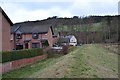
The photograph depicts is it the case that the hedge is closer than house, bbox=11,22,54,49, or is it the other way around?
the hedge

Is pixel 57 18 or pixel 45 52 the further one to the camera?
pixel 57 18

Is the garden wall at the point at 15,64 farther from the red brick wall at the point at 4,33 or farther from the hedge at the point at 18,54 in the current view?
the red brick wall at the point at 4,33

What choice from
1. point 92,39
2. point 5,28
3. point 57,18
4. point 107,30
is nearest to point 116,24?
point 107,30

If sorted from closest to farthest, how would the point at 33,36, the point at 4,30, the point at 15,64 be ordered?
the point at 15,64, the point at 4,30, the point at 33,36

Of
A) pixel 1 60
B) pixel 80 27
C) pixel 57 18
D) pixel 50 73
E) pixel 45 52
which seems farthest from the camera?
pixel 57 18

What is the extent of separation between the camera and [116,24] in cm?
9138

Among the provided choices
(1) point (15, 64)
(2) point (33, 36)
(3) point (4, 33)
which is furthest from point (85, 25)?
(1) point (15, 64)

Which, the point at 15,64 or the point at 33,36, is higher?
the point at 33,36

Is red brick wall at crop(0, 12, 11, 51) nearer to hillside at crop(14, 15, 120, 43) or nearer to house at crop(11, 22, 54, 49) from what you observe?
house at crop(11, 22, 54, 49)

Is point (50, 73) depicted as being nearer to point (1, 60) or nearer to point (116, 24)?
point (1, 60)

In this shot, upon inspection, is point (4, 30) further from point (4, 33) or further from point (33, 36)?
point (33, 36)

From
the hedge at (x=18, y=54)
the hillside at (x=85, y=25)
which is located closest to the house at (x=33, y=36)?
the hedge at (x=18, y=54)

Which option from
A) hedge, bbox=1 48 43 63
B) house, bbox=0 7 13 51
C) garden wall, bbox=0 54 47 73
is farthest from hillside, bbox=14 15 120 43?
garden wall, bbox=0 54 47 73

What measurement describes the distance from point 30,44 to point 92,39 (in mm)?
35414
